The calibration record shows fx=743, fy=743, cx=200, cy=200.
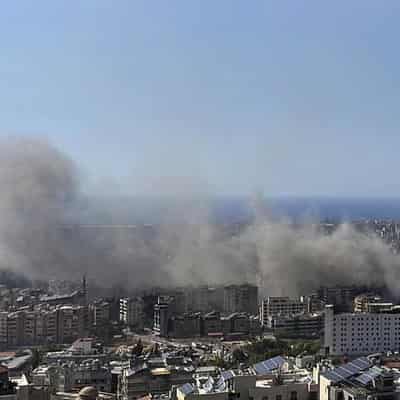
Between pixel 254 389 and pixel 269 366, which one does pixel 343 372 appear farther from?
pixel 269 366

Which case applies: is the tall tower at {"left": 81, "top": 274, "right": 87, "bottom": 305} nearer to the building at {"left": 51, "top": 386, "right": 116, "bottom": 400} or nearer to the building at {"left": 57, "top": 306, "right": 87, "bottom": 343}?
the building at {"left": 57, "top": 306, "right": 87, "bottom": 343}

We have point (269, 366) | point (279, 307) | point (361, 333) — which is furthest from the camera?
point (279, 307)

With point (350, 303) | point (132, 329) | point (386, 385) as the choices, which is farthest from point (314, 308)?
point (386, 385)

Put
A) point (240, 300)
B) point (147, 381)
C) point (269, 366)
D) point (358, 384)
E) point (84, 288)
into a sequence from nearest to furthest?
point (358, 384), point (269, 366), point (147, 381), point (240, 300), point (84, 288)

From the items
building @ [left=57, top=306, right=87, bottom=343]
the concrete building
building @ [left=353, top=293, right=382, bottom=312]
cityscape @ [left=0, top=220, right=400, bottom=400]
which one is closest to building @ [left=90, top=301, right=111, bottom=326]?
cityscape @ [left=0, top=220, right=400, bottom=400]

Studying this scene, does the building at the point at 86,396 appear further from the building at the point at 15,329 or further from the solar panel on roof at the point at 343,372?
the building at the point at 15,329

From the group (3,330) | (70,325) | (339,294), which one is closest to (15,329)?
(3,330)
